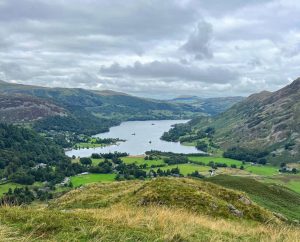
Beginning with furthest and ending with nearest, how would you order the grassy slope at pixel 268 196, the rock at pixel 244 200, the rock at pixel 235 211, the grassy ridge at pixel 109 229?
the grassy slope at pixel 268 196, the rock at pixel 244 200, the rock at pixel 235 211, the grassy ridge at pixel 109 229

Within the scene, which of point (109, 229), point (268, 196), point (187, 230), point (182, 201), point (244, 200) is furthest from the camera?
point (268, 196)

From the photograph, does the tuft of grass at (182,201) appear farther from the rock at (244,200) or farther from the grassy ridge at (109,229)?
the grassy ridge at (109,229)

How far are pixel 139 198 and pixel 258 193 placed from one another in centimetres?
5996

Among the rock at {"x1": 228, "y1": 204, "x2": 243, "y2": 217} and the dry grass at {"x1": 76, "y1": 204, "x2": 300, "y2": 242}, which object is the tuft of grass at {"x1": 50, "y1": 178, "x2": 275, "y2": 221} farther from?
the dry grass at {"x1": 76, "y1": 204, "x2": 300, "y2": 242}

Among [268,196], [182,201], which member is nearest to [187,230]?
[182,201]

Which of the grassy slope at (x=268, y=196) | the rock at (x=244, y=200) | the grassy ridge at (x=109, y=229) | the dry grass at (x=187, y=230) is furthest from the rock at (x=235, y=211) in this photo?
the grassy slope at (x=268, y=196)

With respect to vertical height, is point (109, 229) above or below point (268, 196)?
above

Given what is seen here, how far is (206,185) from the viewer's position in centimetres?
4428

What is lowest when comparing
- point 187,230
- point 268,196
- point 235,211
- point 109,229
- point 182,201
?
point 268,196

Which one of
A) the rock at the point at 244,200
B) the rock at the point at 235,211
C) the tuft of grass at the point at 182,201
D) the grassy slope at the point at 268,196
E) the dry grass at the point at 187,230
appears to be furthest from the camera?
the grassy slope at the point at 268,196

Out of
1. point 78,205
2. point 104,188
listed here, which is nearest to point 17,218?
point 78,205

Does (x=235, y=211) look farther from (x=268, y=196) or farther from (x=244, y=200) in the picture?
(x=268, y=196)

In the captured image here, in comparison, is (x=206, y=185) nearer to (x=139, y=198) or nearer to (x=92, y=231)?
(x=139, y=198)

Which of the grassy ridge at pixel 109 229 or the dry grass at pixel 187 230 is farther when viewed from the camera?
the dry grass at pixel 187 230
